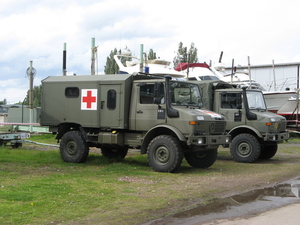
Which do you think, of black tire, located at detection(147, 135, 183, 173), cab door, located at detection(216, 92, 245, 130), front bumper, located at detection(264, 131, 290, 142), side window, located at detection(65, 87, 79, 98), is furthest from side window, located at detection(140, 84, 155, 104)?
front bumper, located at detection(264, 131, 290, 142)

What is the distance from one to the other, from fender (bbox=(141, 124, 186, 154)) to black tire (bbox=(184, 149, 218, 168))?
1444 mm

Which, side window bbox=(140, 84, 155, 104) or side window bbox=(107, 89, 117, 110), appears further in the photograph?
side window bbox=(107, 89, 117, 110)

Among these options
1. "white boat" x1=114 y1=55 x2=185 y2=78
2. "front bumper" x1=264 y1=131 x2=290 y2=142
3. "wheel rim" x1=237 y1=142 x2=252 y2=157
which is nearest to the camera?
"front bumper" x1=264 y1=131 x2=290 y2=142

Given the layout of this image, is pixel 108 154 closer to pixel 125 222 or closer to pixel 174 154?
pixel 174 154

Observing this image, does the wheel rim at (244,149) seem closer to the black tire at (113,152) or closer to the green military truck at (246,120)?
the green military truck at (246,120)

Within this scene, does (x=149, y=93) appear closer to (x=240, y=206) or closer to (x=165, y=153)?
(x=165, y=153)

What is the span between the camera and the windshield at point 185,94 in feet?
38.0

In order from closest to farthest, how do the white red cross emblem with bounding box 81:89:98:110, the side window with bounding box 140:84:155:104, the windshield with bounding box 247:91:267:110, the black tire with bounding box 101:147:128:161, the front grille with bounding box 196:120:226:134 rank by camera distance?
the front grille with bounding box 196:120:226:134 → the side window with bounding box 140:84:155:104 → the white red cross emblem with bounding box 81:89:98:110 → the black tire with bounding box 101:147:128:161 → the windshield with bounding box 247:91:267:110

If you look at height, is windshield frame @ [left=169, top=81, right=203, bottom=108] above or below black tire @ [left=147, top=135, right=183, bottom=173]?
above

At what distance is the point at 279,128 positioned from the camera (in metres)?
14.5

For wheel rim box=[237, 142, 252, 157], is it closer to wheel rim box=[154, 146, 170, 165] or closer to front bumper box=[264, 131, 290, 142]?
front bumper box=[264, 131, 290, 142]

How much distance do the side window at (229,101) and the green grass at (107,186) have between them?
1.98 meters

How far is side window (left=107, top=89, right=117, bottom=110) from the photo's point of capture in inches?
480

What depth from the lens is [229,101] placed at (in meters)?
14.9
